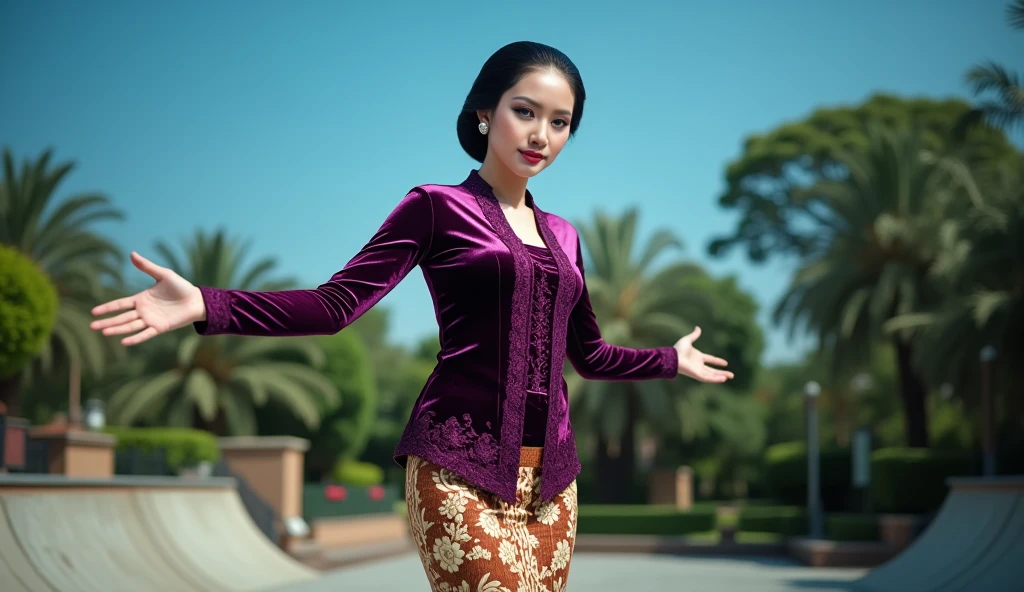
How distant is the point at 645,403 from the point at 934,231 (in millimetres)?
8817

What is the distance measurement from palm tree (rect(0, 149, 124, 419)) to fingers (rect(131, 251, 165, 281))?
83.5 feet

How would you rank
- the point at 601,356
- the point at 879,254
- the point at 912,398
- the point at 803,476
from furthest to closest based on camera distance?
the point at 803,476, the point at 879,254, the point at 912,398, the point at 601,356

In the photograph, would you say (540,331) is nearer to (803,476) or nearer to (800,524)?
(800,524)

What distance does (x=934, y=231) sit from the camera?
961 inches

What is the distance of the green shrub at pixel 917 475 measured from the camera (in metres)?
21.8

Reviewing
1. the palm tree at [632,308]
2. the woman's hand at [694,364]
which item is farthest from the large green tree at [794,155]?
the woman's hand at [694,364]

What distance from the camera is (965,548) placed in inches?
448

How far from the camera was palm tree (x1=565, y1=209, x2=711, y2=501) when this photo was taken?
29953mm

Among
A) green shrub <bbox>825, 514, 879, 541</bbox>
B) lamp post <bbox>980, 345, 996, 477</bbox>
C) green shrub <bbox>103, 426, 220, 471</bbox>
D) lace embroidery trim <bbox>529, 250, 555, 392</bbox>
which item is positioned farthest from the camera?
green shrub <bbox>825, 514, 879, 541</bbox>

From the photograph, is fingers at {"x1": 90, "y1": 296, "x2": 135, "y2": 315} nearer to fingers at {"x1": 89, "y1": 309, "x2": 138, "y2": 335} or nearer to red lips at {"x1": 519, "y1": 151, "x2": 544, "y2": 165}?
fingers at {"x1": 89, "y1": 309, "x2": 138, "y2": 335}

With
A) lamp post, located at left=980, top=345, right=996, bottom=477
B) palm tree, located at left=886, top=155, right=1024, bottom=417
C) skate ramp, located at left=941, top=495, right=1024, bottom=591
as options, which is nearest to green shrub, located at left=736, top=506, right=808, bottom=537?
palm tree, located at left=886, top=155, right=1024, bottom=417

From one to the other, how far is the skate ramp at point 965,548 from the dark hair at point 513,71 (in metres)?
8.11

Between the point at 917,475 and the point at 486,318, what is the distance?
20.7 m

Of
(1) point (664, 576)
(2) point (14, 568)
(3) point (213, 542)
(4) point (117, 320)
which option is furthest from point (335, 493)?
(4) point (117, 320)
